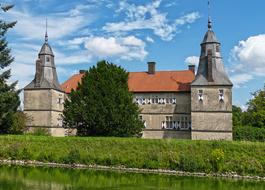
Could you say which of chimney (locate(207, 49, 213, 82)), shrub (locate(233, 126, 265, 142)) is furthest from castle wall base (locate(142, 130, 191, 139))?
chimney (locate(207, 49, 213, 82))

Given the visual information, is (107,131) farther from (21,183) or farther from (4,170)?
(21,183)

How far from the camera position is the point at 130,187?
21.1m

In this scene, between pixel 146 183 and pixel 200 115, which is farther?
pixel 200 115

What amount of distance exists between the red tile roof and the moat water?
18.1m

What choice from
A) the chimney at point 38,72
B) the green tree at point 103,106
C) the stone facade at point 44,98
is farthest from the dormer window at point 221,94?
the chimney at point 38,72

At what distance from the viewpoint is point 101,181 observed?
23.5 meters

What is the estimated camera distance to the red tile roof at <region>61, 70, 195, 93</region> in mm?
44000

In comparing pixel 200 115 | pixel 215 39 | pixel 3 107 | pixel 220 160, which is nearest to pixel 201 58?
pixel 215 39

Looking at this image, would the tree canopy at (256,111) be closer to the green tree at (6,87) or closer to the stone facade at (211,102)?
the stone facade at (211,102)

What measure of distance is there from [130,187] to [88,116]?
53.3ft

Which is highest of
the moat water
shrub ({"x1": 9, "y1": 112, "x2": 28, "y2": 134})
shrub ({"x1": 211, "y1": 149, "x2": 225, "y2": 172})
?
shrub ({"x1": 9, "y1": 112, "x2": 28, "y2": 134})

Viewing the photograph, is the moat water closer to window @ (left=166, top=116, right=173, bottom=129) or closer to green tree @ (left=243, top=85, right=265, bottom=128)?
window @ (left=166, top=116, right=173, bottom=129)

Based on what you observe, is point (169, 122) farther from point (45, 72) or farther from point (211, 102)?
point (45, 72)

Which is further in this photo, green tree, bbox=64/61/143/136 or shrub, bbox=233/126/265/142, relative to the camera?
shrub, bbox=233/126/265/142
